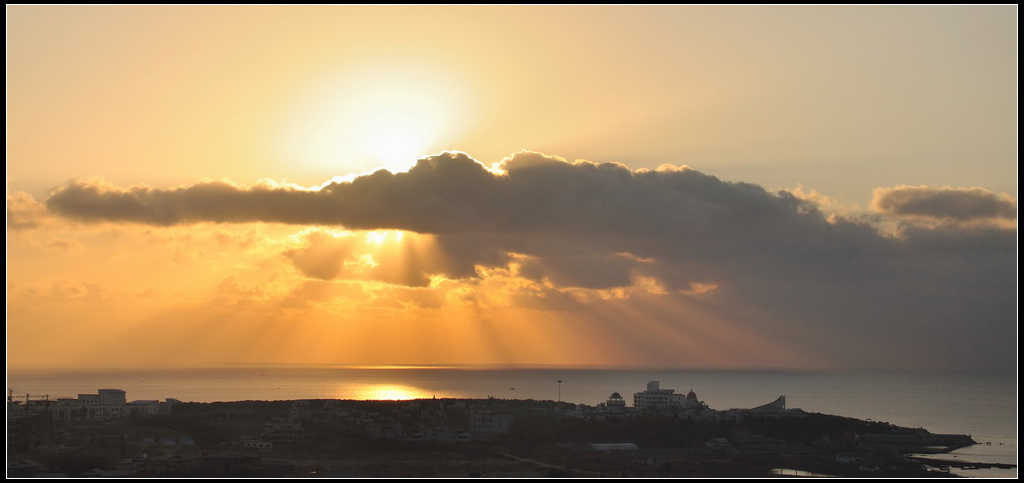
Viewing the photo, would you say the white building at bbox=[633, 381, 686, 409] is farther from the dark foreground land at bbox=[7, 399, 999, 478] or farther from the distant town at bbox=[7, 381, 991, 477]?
the dark foreground land at bbox=[7, 399, 999, 478]

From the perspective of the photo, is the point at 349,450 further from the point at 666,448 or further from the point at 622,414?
the point at 622,414

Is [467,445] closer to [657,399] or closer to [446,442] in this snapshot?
[446,442]

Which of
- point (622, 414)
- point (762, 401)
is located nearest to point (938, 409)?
point (762, 401)

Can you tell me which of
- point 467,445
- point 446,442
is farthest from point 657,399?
point 467,445

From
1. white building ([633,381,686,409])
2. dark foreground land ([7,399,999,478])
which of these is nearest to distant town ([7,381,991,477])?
dark foreground land ([7,399,999,478])

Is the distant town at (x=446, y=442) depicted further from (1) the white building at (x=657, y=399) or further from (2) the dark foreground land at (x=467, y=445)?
(1) the white building at (x=657, y=399)

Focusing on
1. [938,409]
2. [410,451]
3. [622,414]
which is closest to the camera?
[410,451]

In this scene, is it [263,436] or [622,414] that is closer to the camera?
[263,436]
